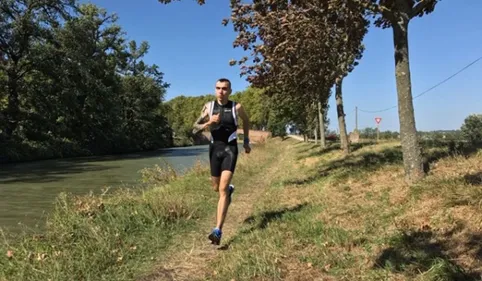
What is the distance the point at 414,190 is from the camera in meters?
6.77

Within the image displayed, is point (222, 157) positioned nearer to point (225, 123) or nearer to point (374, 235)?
point (225, 123)

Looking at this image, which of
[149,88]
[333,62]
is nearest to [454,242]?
[333,62]

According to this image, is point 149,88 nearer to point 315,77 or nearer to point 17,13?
point 17,13

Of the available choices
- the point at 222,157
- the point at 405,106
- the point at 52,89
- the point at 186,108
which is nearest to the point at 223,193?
the point at 222,157

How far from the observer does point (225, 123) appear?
19.7ft

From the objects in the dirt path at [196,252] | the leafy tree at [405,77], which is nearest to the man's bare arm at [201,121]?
the dirt path at [196,252]

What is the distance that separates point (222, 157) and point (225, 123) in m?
0.46

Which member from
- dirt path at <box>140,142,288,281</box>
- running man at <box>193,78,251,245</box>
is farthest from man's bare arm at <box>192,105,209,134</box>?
dirt path at <box>140,142,288,281</box>

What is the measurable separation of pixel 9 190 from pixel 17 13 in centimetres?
2628

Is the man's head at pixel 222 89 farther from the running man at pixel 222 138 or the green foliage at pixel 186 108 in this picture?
the green foliage at pixel 186 108

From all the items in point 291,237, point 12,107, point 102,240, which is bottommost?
point 291,237

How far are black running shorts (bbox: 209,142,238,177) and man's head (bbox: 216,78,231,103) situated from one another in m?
0.61

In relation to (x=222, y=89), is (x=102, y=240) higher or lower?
lower

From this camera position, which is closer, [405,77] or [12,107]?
[405,77]
